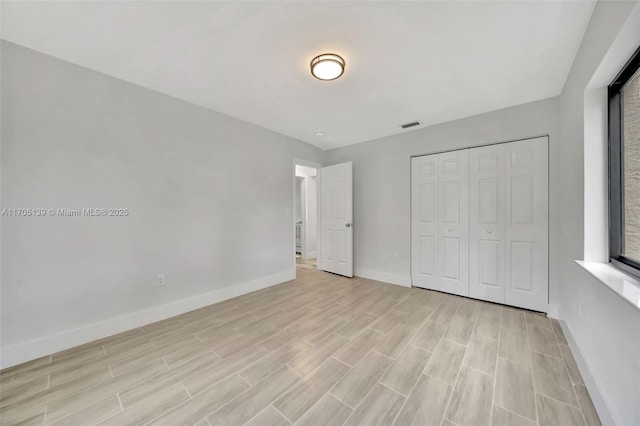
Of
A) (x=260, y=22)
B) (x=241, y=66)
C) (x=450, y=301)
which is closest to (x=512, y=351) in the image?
(x=450, y=301)

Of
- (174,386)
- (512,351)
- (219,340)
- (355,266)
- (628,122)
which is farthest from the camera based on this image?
(355,266)

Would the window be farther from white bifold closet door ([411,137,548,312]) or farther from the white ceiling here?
white bifold closet door ([411,137,548,312])

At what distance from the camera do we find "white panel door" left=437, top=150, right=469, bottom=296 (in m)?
3.07

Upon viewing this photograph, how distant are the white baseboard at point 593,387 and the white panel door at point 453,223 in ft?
4.13

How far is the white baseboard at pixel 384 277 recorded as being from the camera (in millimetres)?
3582

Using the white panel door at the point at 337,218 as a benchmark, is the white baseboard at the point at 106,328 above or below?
below

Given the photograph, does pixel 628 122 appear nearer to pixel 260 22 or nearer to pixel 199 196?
pixel 260 22

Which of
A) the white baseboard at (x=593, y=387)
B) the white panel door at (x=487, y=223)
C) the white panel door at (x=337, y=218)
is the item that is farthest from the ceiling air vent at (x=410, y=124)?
the white baseboard at (x=593, y=387)

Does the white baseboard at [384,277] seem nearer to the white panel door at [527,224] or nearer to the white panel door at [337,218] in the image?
the white panel door at [337,218]

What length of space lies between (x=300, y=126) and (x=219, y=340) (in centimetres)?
288

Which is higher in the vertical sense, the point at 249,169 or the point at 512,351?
the point at 249,169

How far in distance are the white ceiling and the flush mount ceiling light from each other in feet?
0.21

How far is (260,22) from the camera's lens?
153 cm

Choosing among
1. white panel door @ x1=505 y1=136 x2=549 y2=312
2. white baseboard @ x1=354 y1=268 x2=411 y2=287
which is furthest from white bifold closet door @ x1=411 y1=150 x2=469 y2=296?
white panel door @ x1=505 y1=136 x2=549 y2=312
